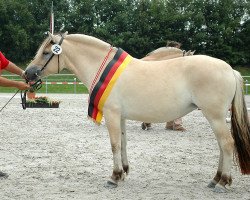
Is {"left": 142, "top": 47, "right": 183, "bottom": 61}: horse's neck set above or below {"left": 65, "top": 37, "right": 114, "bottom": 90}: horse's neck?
below

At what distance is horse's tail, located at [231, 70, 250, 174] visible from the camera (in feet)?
15.0

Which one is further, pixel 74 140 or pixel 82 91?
pixel 82 91

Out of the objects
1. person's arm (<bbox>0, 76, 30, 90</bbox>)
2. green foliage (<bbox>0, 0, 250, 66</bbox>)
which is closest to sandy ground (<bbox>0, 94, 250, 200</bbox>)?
person's arm (<bbox>0, 76, 30, 90</bbox>)

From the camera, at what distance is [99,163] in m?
5.93

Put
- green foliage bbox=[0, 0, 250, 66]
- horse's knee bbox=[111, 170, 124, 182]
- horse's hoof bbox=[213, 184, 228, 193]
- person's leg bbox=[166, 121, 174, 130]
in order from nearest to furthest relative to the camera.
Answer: horse's hoof bbox=[213, 184, 228, 193] < horse's knee bbox=[111, 170, 124, 182] < person's leg bbox=[166, 121, 174, 130] < green foliage bbox=[0, 0, 250, 66]

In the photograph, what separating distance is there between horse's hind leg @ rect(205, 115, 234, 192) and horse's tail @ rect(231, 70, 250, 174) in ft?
0.65

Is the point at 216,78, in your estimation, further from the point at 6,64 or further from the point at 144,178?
the point at 6,64

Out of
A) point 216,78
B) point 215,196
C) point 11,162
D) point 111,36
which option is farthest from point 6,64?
point 111,36

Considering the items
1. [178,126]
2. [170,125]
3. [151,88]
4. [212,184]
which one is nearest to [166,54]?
[151,88]

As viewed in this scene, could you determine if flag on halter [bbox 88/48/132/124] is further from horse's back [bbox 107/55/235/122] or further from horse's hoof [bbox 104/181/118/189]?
horse's hoof [bbox 104/181/118/189]

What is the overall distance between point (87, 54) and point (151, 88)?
3.10 ft

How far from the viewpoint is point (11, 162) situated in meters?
5.99

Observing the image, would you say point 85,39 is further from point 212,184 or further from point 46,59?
point 212,184

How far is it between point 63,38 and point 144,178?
2.10 m
